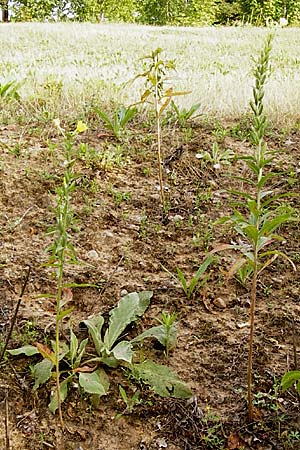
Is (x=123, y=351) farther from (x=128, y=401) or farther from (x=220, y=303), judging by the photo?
(x=220, y=303)

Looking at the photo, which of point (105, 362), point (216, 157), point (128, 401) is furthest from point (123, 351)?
point (216, 157)

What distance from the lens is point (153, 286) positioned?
2.57 metres

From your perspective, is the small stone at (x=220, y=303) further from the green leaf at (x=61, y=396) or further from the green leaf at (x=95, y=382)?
the green leaf at (x=61, y=396)

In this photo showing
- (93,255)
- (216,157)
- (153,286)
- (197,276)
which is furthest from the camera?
(216,157)

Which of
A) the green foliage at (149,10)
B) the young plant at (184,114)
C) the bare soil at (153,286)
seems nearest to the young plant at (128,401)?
the bare soil at (153,286)

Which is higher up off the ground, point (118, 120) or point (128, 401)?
point (118, 120)

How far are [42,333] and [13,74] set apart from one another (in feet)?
12.1

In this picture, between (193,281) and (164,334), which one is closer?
(164,334)

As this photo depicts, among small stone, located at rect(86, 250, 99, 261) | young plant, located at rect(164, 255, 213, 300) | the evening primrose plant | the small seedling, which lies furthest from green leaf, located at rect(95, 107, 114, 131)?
the small seedling

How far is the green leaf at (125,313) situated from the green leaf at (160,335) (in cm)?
8

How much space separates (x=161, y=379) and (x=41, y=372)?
46 centimetres

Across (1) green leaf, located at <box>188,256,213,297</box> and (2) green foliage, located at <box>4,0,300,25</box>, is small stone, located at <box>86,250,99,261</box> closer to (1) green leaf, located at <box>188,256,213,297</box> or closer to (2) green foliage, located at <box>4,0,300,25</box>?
(1) green leaf, located at <box>188,256,213,297</box>

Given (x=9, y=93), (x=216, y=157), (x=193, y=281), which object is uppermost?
(x=9, y=93)

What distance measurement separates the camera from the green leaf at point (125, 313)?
2176mm
